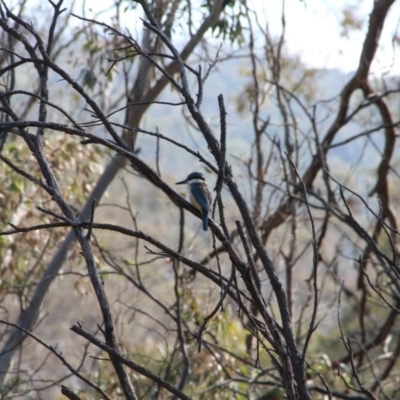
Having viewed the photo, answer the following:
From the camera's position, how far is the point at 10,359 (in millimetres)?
7145

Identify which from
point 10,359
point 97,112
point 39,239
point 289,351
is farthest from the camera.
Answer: point 39,239

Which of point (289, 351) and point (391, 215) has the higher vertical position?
point (391, 215)

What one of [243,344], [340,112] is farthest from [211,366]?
[340,112]

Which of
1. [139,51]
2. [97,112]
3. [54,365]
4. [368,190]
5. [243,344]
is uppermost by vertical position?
[54,365]

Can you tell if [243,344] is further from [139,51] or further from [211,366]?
[139,51]

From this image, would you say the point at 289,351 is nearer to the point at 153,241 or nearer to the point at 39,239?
the point at 153,241

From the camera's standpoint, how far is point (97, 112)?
2.15m

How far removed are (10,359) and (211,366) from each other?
6.47ft

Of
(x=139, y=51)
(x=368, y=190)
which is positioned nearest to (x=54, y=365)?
(x=368, y=190)

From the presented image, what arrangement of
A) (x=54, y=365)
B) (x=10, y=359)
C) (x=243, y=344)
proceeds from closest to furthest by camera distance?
(x=10, y=359), (x=243, y=344), (x=54, y=365)

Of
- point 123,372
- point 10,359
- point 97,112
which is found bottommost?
point 123,372

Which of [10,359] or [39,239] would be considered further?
[39,239]

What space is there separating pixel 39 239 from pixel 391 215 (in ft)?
13.6

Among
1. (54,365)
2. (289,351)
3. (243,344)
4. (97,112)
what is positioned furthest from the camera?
(54,365)
